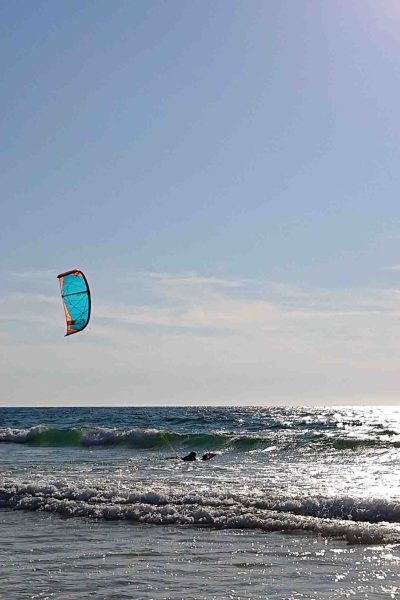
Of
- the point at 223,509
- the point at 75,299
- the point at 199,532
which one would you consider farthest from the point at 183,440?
the point at 199,532

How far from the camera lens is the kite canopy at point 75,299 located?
1496cm

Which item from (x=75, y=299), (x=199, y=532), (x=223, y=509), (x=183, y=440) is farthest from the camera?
(x=183, y=440)

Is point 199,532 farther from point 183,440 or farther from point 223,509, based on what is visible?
point 183,440

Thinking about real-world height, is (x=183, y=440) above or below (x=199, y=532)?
below

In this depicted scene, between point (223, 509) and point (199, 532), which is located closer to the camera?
point (199, 532)

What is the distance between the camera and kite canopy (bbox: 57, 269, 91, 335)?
49.1 feet

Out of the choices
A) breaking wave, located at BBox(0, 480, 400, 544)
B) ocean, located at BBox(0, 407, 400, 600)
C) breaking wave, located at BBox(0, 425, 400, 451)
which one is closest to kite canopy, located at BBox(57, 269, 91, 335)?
ocean, located at BBox(0, 407, 400, 600)

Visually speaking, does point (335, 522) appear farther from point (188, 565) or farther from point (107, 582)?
point (107, 582)

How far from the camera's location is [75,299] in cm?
1532

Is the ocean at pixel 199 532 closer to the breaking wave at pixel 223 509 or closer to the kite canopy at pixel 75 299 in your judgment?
the breaking wave at pixel 223 509

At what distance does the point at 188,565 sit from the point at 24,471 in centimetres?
1033

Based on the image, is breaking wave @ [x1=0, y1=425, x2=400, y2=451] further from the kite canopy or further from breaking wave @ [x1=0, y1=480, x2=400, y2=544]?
breaking wave @ [x1=0, y1=480, x2=400, y2=544]

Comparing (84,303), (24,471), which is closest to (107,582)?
(84,303)

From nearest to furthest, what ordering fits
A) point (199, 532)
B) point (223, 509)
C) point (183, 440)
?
1. point (199, 532)
2. point (223, 509)
3. point (183, 440)
